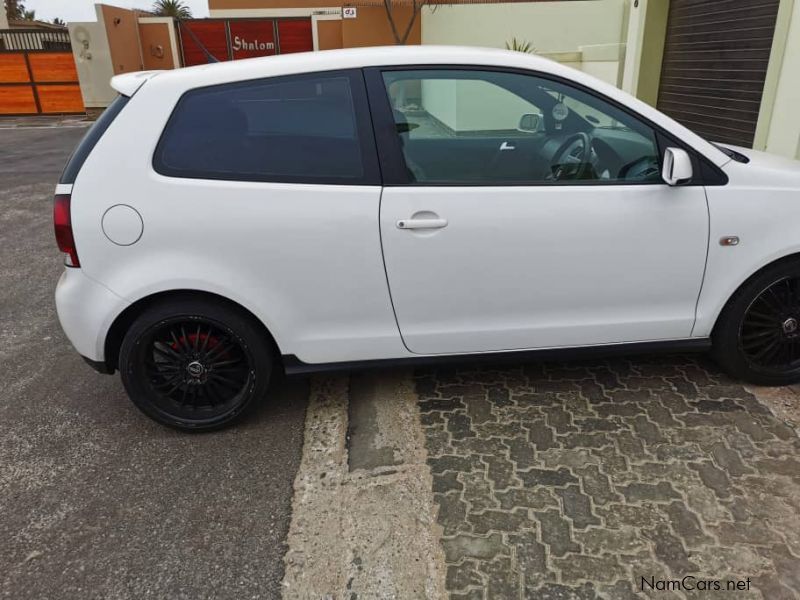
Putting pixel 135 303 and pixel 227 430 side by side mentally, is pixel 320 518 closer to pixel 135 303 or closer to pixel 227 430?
pixel 227 430

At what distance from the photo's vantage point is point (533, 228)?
9.53 feet

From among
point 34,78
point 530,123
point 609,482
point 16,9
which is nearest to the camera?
Answer: point 609,482

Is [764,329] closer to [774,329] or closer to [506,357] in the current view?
[774,329]

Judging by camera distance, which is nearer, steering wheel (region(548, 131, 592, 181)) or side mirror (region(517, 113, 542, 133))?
steering wheel (region(548, 131, 592, 181))

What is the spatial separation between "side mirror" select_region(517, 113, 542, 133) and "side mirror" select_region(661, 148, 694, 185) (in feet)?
2.32

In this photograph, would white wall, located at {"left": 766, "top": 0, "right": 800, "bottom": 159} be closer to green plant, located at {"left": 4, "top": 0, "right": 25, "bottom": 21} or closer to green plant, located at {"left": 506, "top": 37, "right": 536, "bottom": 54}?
green plant, located at {"left": 506, "top": 37, "right": 536, "bottom": 54}

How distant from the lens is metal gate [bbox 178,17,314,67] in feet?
67.3

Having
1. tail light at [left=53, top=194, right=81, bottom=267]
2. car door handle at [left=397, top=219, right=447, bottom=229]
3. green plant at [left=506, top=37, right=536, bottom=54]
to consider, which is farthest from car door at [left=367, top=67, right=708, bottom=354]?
green plant at [left=506, top=37, right=536, bottom=54]

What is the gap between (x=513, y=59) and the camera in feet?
9.86

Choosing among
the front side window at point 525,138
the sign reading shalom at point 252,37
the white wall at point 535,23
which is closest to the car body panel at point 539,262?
the front side window at point 525,138

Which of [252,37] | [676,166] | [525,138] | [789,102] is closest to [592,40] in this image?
[789,102]

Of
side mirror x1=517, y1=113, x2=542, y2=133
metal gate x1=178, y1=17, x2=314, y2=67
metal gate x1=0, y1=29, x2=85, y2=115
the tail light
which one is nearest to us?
the tail light

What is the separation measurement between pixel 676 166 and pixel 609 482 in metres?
1.40

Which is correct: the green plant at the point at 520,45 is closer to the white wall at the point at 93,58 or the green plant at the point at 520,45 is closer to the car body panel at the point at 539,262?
the white wall at the point at 93,58
